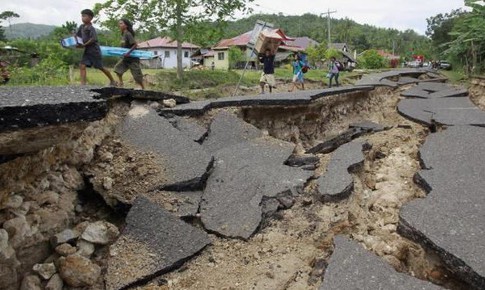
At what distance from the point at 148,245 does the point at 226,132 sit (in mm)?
2267

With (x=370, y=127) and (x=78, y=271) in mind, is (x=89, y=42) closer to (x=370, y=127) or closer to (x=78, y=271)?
(x=370, y=127)

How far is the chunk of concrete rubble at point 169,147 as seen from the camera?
354 centimetres

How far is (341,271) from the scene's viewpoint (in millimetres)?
2324

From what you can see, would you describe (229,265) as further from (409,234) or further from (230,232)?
(409,234)

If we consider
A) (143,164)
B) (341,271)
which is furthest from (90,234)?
(341,271)

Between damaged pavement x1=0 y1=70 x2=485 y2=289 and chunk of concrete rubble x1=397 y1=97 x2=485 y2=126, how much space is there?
1.56 metres

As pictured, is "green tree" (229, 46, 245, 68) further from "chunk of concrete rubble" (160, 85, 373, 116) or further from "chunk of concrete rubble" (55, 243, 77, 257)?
"chunk of concrete rubble" (55, 243, 77, 257)

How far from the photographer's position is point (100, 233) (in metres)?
2.83

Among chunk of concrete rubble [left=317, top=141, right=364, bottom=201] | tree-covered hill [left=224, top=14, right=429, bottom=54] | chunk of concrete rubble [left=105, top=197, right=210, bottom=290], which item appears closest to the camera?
chunk of concrete rubble [left=105, top=197, right=210, bottom=290]

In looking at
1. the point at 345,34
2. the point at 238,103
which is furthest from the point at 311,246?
the point at 345,34

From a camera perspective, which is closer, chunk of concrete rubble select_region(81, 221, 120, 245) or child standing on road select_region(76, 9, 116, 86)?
chunk of concrete rubble select_region(81, 221, 120, 245)

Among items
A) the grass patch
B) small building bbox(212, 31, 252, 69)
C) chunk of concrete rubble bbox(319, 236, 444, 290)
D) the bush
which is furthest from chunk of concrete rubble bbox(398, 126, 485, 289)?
small building bbox(212, 31, 252, 69)

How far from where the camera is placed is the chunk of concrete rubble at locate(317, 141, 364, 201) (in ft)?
11.1

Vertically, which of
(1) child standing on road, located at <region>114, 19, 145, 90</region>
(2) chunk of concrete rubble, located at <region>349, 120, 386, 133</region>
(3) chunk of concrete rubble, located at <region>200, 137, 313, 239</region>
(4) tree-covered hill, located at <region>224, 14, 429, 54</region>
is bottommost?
(3) chunk of concrete rubble, located at <region>200, 137, 313, 239</region>
